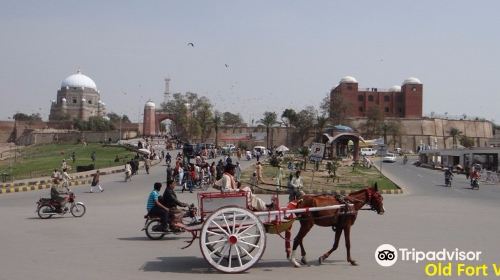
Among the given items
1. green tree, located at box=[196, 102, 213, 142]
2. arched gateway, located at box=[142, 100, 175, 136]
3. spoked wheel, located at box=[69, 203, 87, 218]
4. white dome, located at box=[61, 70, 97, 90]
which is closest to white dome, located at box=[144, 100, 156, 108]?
arched gateway, located at box=[142, 100, 175, 136]

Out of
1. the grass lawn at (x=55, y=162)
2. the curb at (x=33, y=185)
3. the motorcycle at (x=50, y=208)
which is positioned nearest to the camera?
the motorcycle at (x=50, y=208)

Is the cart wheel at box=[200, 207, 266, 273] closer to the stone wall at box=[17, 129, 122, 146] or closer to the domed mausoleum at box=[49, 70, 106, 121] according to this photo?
the stone wall at box=[17, 129, 122, 146]

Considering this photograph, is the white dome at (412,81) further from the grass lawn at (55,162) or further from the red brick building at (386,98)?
the grass lawn at (55,162)

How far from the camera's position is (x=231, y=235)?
8641mm

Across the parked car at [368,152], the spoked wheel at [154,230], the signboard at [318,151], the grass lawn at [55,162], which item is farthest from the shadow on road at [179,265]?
the parked car at [368,152]

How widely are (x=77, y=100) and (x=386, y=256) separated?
450 ft

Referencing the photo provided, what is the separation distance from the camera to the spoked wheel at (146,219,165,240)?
11.6 metres

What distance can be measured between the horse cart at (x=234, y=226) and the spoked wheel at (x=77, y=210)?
7.61 m

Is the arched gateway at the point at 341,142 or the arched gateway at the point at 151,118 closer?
the arched gateway at the point at 341,142

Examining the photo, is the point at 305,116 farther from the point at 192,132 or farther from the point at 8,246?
the point at 8,246

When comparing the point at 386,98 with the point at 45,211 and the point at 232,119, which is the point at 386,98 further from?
the point at 45,211

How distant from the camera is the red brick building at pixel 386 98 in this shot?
106 metres

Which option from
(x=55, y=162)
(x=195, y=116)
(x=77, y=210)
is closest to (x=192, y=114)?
(x=195, y=116)

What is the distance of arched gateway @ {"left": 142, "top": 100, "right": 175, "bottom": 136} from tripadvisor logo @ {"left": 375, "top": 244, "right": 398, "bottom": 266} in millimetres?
95243
